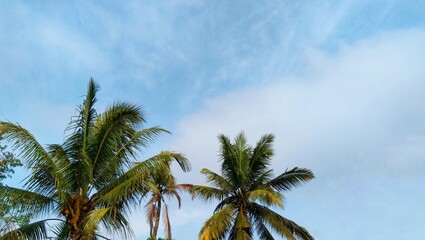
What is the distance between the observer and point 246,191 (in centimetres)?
2434

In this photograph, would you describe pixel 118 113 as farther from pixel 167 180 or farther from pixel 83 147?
pixel 167 180

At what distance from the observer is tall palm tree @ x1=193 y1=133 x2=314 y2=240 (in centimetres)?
2234

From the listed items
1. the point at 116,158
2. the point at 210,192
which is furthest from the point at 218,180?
the point at 116,158

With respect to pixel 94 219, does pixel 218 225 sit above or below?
above

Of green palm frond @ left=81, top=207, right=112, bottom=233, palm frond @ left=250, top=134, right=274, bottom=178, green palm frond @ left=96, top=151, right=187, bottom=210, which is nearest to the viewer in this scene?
green palm frond @ left=81, top=207, right=112, bottom=233

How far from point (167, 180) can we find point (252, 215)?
4.56 metres

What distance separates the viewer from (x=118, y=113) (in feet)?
48.9

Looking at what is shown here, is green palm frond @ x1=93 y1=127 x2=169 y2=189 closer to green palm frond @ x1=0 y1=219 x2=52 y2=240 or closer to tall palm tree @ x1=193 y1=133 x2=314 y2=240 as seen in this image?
green palm frond @ x1=0 y1=219 x2=52 y2=240

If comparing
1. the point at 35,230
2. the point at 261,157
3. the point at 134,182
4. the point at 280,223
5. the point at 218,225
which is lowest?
the point at 35,230

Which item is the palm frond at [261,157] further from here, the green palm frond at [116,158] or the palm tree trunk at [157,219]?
the green palm frond at [116,158]

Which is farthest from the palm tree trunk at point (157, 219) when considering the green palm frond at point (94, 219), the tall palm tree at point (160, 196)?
the green palm frond at point (94, 219)

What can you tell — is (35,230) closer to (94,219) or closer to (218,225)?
(94,219)

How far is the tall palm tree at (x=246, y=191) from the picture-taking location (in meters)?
22.3

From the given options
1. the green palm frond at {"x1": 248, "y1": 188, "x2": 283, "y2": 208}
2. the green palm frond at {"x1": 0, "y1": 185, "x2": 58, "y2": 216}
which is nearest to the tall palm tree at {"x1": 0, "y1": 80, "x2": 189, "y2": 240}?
the green palm frond at {"x1": 0, "y1": 185, "x2": 58, "y2": 216}
